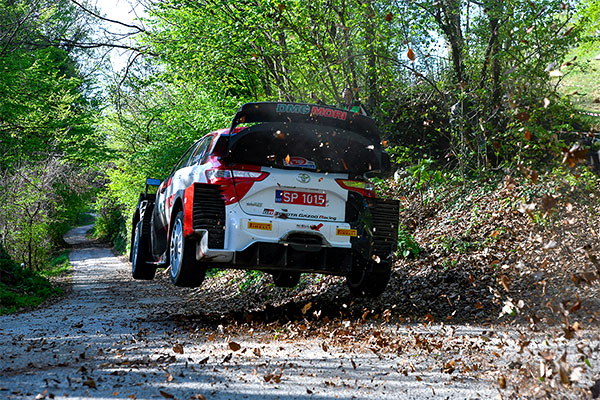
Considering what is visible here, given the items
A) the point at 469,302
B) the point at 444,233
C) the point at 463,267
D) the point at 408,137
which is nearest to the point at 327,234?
the point at 469,302

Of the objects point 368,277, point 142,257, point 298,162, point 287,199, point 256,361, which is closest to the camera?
point 256,361

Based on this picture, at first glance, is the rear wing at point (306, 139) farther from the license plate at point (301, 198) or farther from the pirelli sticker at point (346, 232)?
the pirelli sticker at point (346, 232)

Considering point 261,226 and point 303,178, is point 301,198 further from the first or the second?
point 261,226

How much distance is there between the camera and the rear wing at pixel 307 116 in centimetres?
675

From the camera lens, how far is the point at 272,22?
12.8 metres

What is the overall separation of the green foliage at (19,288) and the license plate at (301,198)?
6029mm

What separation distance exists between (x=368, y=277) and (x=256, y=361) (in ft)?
9.73

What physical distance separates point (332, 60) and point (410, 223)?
12.4 feet

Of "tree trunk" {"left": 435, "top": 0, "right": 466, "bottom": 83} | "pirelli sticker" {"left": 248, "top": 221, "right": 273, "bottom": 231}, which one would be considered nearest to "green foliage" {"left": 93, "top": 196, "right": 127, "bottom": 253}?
"tree trunk" {"left": 435, "top": 0, "right": 466, "bottom": 83}

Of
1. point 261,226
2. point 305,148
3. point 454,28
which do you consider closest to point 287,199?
point 261,226

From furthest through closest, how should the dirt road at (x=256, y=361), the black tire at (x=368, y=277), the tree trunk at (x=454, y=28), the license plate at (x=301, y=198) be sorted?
the tree trunk at (x=454, y=28) → the black tire at (x=368, y=277) → the license plate at (x=301, y=198) → the dirt road at (x=256, y=361)

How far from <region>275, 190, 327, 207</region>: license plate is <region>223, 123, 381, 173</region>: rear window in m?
0.30

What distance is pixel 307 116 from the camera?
6887mm

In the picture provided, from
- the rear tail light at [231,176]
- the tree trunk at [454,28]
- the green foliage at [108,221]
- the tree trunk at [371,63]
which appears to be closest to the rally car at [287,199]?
the rear tail light at [231,176]
